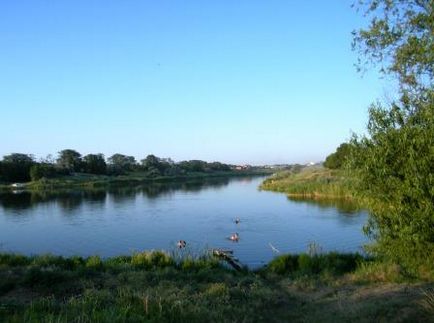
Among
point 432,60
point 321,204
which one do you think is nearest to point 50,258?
Result: point 432,60

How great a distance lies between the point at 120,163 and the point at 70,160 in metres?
31.6

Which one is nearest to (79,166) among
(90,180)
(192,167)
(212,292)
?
(90,180)

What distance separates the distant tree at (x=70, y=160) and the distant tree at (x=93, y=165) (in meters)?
1.62

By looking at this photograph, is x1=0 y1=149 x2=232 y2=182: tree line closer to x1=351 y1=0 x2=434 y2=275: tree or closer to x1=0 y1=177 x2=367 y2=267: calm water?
x1=0 y1=177 x2=367 y2=267: calm water

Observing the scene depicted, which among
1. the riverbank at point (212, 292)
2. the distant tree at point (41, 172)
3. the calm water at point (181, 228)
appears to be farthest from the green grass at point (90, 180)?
the riverbank at point (212, 292)

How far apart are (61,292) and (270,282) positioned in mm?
6153

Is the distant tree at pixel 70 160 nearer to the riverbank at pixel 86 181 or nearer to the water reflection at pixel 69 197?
the riverbank at pixel 86 181

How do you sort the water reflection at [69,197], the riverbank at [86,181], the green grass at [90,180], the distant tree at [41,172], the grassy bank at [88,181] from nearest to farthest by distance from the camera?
the water reflection at [69,197] → the riverbank at [86,181] → the grassy bank at [88,181] → the green grass at [90,180] → the distant tree at [41,172]

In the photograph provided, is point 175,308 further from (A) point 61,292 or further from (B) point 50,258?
(B) point 50,258

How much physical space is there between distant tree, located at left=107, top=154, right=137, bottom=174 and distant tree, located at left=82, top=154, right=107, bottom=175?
455 cm

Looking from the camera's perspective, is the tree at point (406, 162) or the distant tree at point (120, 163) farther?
the distant tree at point (120, 163)

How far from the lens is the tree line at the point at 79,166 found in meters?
126

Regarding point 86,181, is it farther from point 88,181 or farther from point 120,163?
point 120,163

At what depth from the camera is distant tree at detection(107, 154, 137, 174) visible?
155250mm
